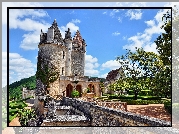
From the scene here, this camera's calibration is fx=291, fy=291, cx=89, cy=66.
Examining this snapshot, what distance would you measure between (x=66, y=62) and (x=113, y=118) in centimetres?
1662

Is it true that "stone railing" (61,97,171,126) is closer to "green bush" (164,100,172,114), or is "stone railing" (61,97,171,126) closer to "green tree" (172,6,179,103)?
"green tree" (172,6,179,103)

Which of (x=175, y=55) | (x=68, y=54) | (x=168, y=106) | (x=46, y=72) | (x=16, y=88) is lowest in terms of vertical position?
(x=168, y=106)

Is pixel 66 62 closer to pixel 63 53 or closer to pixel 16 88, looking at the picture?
pixel 63 53

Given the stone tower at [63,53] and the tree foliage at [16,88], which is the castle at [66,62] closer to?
the stone tower at [63,53]

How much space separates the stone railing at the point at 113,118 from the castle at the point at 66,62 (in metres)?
9.59

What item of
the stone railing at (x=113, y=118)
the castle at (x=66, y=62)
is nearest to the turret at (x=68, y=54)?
the castle at (x=66, y=62)

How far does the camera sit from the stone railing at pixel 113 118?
24.0 feet

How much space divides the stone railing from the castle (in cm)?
959

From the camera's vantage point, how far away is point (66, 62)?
84.1ft

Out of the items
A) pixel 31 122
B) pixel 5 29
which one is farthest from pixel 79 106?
pixel 5 29

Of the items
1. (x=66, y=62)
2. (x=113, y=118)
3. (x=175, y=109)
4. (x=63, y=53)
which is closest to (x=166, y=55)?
(x=175, y=109)

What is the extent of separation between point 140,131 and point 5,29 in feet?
16.6

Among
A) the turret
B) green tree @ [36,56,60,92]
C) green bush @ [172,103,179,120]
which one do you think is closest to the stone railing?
green bush @ [172,103,179,120]

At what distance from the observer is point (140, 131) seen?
7.62 metres
